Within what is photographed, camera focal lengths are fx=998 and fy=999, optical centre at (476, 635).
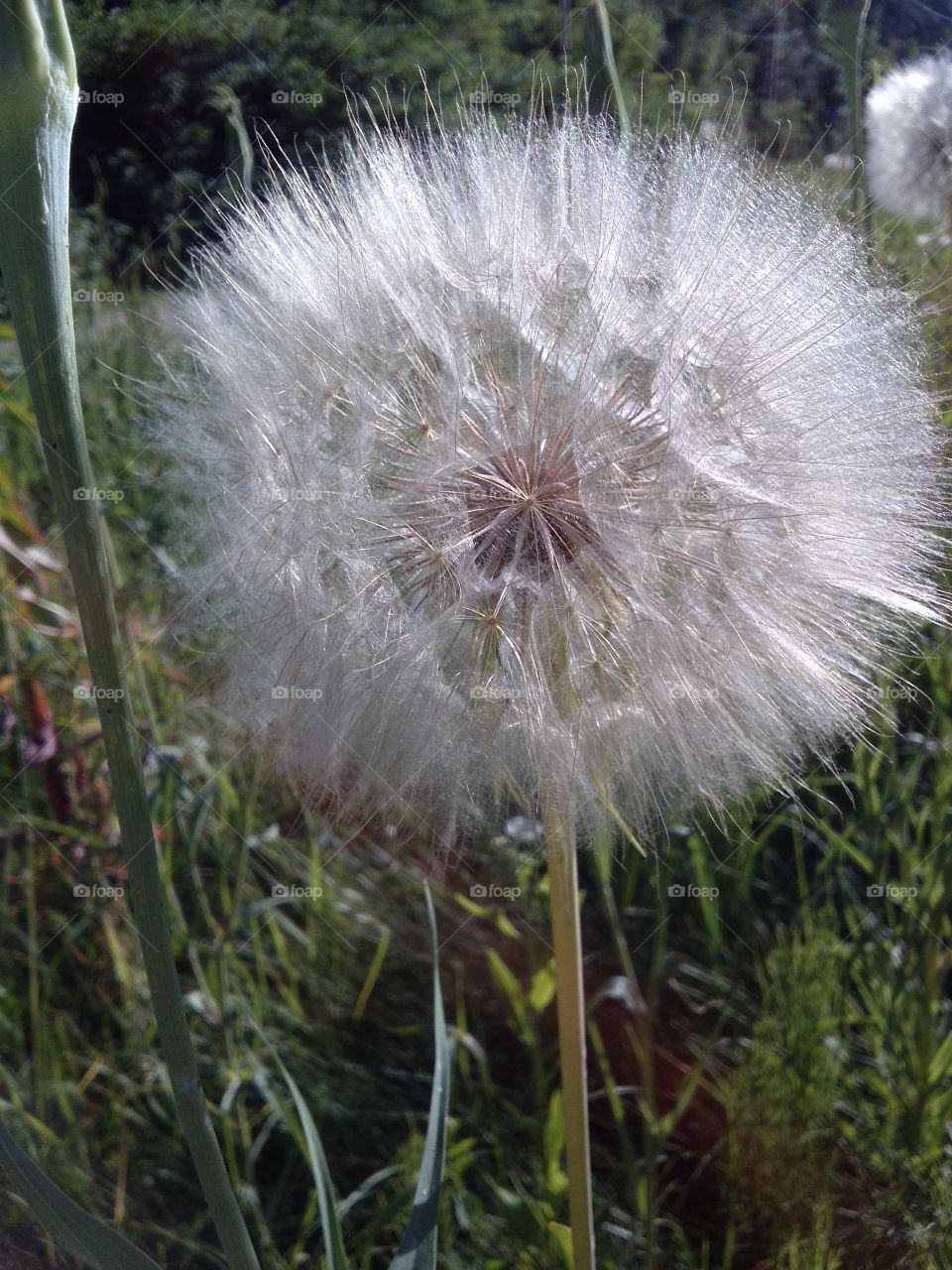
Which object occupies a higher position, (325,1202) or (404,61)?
(404,61)

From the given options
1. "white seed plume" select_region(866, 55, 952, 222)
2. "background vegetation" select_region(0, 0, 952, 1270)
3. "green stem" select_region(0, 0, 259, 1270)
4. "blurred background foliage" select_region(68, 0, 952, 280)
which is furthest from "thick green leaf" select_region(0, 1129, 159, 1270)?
"white seed plume" select_region(866, 55, 952, 222)

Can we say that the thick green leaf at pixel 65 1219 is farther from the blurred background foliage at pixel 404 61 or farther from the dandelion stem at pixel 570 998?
the blurred background foliage at pixel 404 61

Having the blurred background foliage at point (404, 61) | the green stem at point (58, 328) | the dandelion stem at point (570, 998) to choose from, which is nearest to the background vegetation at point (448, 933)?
the blurred background foliage at point (404, 61)

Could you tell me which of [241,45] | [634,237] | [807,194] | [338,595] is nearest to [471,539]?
[338,595]

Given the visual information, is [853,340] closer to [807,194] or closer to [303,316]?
[807,194]

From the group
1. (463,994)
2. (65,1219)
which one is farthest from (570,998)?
(463,994)

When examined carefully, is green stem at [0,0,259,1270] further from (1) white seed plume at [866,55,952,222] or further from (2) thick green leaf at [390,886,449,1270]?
(1) white seed plume at [866,55,952,222]

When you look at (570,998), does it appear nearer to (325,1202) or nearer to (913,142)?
(325,1202)
